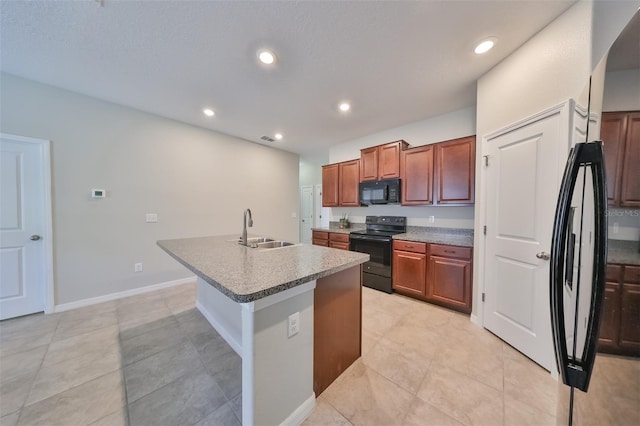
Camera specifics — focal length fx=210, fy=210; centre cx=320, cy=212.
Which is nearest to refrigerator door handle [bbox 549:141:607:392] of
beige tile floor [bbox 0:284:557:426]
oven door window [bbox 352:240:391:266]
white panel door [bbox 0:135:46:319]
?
beige tile floor [bbox 0:284:557:426]

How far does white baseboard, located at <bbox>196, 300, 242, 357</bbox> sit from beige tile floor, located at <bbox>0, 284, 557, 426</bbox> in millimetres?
57

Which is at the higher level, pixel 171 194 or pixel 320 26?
pixel 320 26

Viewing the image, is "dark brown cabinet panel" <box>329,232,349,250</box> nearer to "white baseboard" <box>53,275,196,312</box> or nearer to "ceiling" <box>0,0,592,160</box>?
"ceiling" <box>0,0,592,160</box>

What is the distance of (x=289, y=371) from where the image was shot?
1185 mm

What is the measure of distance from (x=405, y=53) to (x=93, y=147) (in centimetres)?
390

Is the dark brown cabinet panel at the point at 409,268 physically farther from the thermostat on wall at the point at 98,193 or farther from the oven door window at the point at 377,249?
the thermostat on wall at the point at 98,193

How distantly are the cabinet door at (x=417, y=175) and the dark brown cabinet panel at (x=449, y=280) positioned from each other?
0.77 m

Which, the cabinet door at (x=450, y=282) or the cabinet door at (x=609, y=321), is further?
the cabinet door at (x=450, y=282)

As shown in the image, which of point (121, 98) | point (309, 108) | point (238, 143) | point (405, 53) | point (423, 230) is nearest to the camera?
point (405, 53)

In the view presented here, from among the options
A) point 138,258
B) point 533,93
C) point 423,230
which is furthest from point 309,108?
point 138,258

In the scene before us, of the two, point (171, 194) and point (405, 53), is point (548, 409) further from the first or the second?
point (171, 194)

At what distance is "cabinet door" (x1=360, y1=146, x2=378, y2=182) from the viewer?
3.59 meters

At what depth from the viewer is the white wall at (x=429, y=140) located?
2.99 metres

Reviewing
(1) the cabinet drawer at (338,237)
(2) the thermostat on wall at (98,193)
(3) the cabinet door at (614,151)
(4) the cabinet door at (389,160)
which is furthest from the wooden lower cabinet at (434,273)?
→ (2) the thermostat on wall at (98,193)
